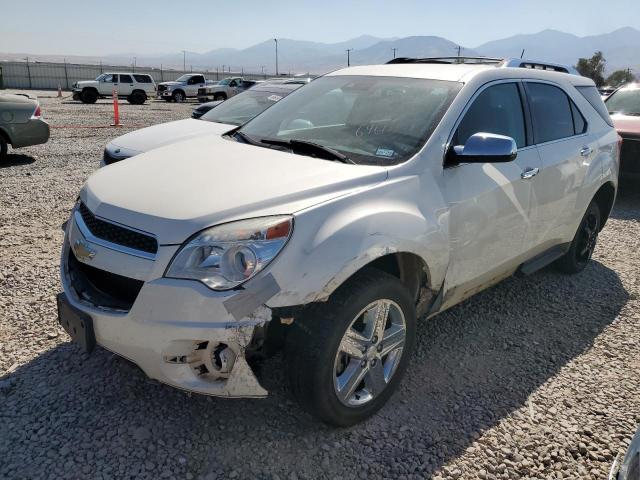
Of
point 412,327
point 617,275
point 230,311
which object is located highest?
point 230,311

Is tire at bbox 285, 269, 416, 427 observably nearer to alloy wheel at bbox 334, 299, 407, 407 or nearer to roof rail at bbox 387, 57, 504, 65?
alloy wheel at bbox 334, 299, 407, 407

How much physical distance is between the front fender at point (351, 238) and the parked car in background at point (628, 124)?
249 inches

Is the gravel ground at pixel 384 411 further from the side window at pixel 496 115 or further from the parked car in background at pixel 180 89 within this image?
the parked car in background at pixel 180 89

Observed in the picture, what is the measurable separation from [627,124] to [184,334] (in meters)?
8.07

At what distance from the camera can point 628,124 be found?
802cm

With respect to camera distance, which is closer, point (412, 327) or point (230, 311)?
point (230, 311)

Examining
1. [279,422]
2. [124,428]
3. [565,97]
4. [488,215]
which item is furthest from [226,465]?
[565,97]

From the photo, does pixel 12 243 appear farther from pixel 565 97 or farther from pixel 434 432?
pixel 565 97

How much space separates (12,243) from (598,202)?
5.55 meters

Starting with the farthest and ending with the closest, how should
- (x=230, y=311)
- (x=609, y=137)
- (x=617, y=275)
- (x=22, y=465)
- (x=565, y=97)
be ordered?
(x=617, y=275)
(x=609, y=137)
(x=565, y=97)
(x=22, y=465)
(x=230, y=311)

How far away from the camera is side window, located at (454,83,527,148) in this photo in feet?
10.6

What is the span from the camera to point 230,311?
220 cm

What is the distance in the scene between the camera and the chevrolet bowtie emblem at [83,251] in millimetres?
2512

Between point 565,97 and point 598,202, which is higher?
point 565,97
